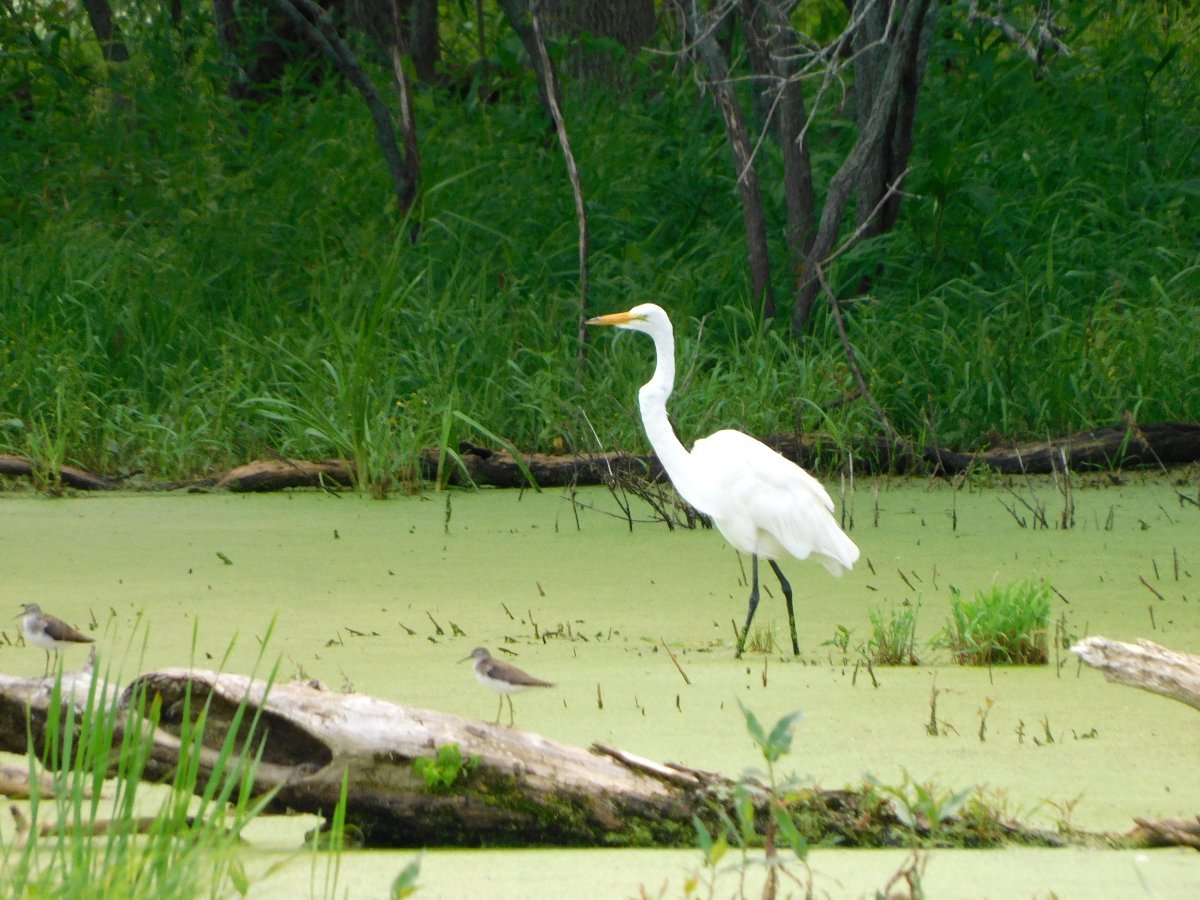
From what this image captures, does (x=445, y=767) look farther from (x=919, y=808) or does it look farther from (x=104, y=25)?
(x=104, y=25)

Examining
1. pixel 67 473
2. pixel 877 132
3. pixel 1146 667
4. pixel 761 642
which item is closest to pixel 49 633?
pixel 761 642

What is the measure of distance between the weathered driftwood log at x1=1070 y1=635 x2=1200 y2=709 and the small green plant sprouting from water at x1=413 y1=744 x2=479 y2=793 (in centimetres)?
87

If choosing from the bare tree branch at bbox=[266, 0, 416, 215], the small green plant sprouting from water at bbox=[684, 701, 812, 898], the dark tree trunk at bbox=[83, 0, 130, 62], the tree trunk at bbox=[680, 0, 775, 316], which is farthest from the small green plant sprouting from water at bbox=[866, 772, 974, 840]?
the dark tree trunk at bbox=[83, 0, 130, 62]

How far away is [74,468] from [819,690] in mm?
3838

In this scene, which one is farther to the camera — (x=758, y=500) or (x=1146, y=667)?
(x=758, y=500)

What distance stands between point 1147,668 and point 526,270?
5.68 meters

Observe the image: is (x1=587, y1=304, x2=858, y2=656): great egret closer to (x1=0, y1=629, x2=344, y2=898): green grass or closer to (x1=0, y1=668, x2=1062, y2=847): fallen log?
(x1=0, y1=668, x2=1062, y2=847): fallen log

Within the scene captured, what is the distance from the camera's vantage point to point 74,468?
236 inches

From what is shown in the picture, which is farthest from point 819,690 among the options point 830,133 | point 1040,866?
point 830,133

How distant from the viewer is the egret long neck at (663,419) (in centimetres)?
414

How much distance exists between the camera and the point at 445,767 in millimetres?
2020

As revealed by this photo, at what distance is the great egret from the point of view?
151 inches

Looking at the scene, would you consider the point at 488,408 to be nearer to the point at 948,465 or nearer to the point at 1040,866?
the point at 948,465

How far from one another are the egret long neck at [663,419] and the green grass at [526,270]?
965 mm
